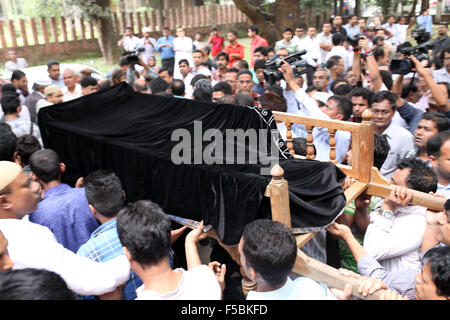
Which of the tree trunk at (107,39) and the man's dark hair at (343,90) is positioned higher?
the tree trunk at (107,39)

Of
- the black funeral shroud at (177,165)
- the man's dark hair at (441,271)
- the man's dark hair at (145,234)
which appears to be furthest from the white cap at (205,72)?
the man's dark hair at (441,271)

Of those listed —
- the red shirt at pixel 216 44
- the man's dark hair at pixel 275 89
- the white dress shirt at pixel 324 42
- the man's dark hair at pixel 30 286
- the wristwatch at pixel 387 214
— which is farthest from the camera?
the red shirt at pixel 216 44

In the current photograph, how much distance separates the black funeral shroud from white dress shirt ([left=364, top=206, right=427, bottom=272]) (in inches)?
9.1

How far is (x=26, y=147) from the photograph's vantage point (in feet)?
9.82

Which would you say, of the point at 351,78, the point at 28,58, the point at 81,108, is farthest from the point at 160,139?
the point at 28,58

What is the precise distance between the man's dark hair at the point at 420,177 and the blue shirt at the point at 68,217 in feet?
6.37

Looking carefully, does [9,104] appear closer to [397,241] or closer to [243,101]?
[243,101]

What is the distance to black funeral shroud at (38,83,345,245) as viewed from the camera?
2188 mm

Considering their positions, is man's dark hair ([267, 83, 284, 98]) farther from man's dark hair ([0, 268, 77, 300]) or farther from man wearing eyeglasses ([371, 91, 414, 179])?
man's dark hair ([0, 268, 77, 300])

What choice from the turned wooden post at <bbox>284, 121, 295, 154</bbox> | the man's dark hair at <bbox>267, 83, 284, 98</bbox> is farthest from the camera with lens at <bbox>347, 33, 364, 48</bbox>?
the turned wooden post at <bbox>284, 121, 295, 154</bbox>

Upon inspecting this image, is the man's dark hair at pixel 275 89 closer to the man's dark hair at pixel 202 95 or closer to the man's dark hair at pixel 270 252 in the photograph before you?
the man's dark hair at pixel 202 95

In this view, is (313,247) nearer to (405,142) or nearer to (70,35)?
(405,142)

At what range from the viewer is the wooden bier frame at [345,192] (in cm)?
182

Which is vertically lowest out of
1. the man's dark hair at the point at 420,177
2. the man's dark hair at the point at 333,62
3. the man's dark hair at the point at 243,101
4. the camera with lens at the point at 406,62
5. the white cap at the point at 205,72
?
the man's dark hair at the point at 420,177
